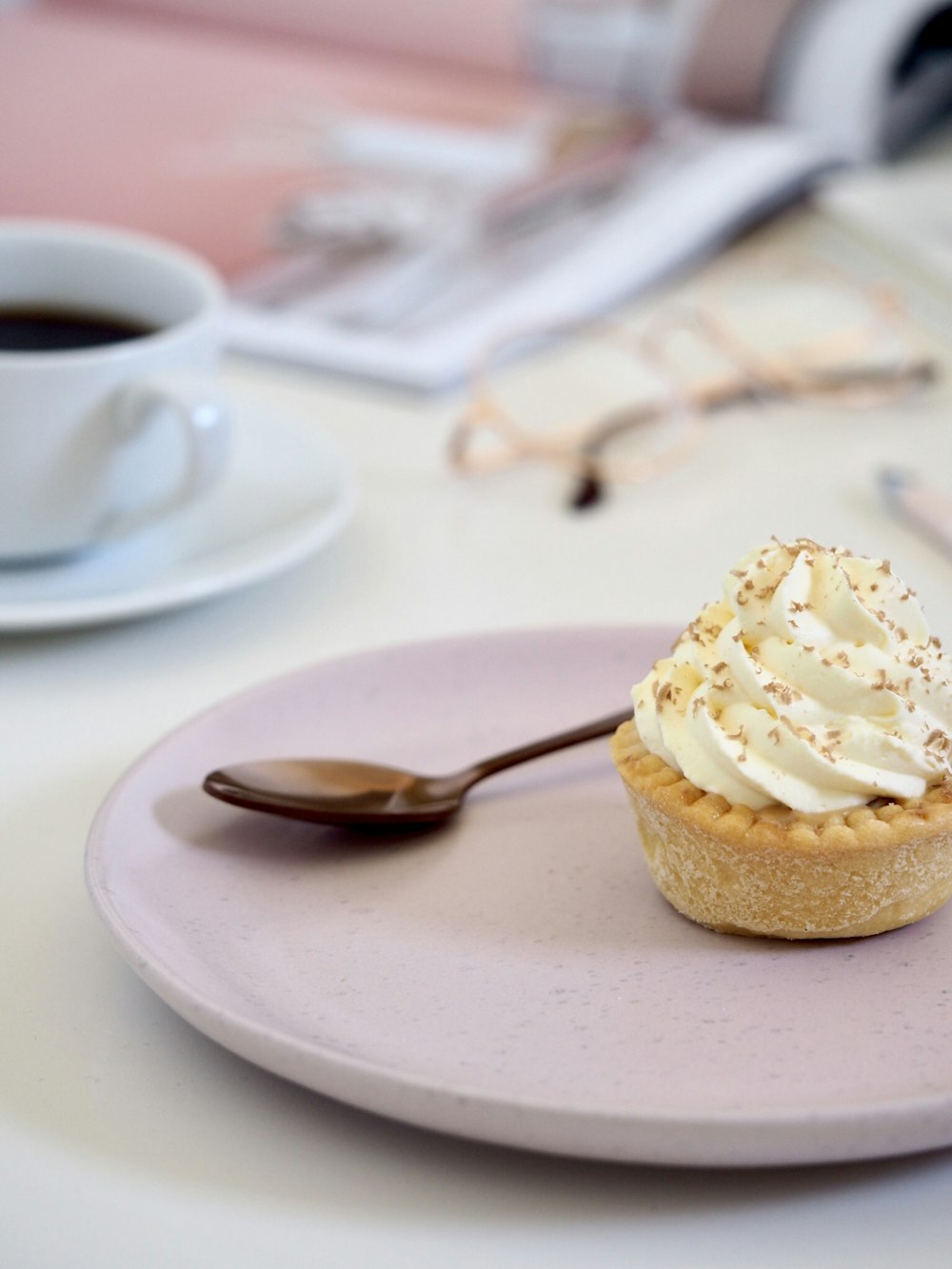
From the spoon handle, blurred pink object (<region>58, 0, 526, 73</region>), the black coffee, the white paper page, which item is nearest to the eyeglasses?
the white paper page

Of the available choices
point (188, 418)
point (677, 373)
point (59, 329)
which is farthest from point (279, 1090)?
point (677, 373)

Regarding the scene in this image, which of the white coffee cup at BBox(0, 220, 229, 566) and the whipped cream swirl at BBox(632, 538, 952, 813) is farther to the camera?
the white coffee cup at BBox(0, 220, 229, 566)

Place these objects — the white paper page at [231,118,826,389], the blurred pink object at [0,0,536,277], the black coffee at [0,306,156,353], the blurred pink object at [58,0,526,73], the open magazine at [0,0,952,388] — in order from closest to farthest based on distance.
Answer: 1. the black coffee at [0,306,156,353]
2. the white paper page at [231,118,826,389]
3. the open magazine at [0,0,952,388]
4. the blurred pink object at [0,0,536,277]
5. the blurred pink object at [58,0,526,73]

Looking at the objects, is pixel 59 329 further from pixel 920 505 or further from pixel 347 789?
pixel 920 505

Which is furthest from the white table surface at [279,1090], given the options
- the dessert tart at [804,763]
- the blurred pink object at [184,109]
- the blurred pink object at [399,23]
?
the blurred pink object at [399,23]

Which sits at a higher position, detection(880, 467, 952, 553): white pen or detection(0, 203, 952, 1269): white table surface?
detection(880, 467, 952, 553): white pen

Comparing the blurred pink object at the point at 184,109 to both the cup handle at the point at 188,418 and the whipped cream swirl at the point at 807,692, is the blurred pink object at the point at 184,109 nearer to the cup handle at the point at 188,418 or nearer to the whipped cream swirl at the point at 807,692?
the cup handle at the point at 188,418

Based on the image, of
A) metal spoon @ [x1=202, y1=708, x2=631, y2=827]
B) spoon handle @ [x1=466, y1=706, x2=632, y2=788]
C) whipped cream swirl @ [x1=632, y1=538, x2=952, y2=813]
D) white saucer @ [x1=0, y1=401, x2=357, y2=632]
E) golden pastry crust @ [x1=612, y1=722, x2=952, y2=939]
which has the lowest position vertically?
white saucer @ [x1=0, y1=401, x2=357, y2=632]

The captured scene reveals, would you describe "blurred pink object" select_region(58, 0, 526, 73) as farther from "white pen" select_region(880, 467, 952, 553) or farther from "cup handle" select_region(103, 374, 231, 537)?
"cup handle" select_region(103, 374, 231, 537)
